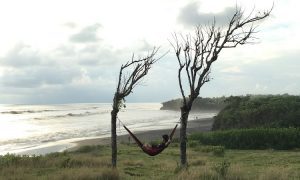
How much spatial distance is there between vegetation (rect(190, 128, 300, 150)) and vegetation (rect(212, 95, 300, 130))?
8.75m

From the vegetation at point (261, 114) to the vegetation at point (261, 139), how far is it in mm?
8753

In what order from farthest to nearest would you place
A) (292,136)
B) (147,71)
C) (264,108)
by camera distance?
(264,108)
(292,136)
(147,71)

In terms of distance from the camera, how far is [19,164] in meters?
21.0

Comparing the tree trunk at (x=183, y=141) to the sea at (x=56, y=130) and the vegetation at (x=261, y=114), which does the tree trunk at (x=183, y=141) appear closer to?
the sea at (x=56, y=130)

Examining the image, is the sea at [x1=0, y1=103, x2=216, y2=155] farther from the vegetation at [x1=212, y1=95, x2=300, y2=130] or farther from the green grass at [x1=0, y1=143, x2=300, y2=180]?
the vegetation at [x1=212, y1=95, x2=300, y2=130]

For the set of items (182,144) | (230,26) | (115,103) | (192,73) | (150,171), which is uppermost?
(230,26)

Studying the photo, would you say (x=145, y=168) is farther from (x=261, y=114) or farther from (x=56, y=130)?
(x=56, y=130)

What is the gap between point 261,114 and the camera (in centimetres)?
4872

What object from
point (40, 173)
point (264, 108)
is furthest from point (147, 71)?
point (264, 108)

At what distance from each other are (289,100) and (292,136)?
741 inches

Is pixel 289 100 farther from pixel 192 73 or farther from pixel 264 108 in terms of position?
pixel 192 73

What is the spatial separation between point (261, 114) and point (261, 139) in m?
15.2

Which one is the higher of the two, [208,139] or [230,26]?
[230,26]

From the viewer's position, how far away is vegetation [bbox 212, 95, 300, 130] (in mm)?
43438
